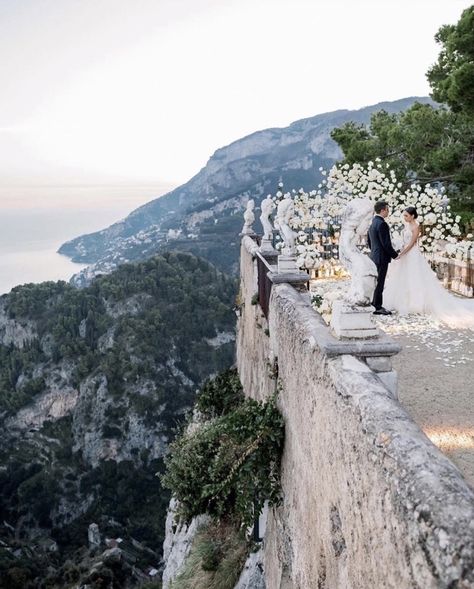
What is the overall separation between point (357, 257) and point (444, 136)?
1050 centimetres

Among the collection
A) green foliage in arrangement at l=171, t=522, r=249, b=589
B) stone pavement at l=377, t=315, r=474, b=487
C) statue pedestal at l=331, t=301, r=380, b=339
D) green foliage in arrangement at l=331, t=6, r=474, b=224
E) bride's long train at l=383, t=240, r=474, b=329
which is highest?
green foliage in arrangement at l=331, t=6, r=474, b=224

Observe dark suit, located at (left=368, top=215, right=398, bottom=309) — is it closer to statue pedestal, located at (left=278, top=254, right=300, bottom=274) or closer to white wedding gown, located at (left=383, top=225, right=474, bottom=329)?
white wedding gown, located at (left=383, top=225, right=474, bottom=329)

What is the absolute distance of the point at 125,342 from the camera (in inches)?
3236

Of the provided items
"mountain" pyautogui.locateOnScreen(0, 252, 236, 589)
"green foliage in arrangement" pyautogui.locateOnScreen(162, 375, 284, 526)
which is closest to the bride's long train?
"green foliage in arrangement" pyautogui.locateOnScreen(162, 375, 284, 526)

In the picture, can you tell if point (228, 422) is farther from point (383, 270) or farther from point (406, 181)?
point (406, 181)

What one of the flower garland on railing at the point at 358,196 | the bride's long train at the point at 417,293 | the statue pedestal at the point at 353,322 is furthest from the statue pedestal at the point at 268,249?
the statue pedestal at the point at 353,322

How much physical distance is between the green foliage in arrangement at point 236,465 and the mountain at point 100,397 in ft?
127

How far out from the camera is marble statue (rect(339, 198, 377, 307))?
4.07 meters

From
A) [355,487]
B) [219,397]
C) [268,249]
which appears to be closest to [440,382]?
[355,487]

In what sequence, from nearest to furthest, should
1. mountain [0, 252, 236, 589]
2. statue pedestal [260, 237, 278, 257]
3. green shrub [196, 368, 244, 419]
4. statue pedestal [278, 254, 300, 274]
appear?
statue pedestal [278, 254, 300, 274]
statue pedestal [260, 237, 278, 257]
green shrub [196, 368, 244, 419]
mountain [0, 252, 236, 589]

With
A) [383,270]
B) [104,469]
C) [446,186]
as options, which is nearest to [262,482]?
[383,270]

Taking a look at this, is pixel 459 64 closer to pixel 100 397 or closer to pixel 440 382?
pixel 440 382

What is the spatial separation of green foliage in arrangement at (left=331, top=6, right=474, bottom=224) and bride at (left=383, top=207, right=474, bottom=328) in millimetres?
2949

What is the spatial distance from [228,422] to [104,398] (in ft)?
246
